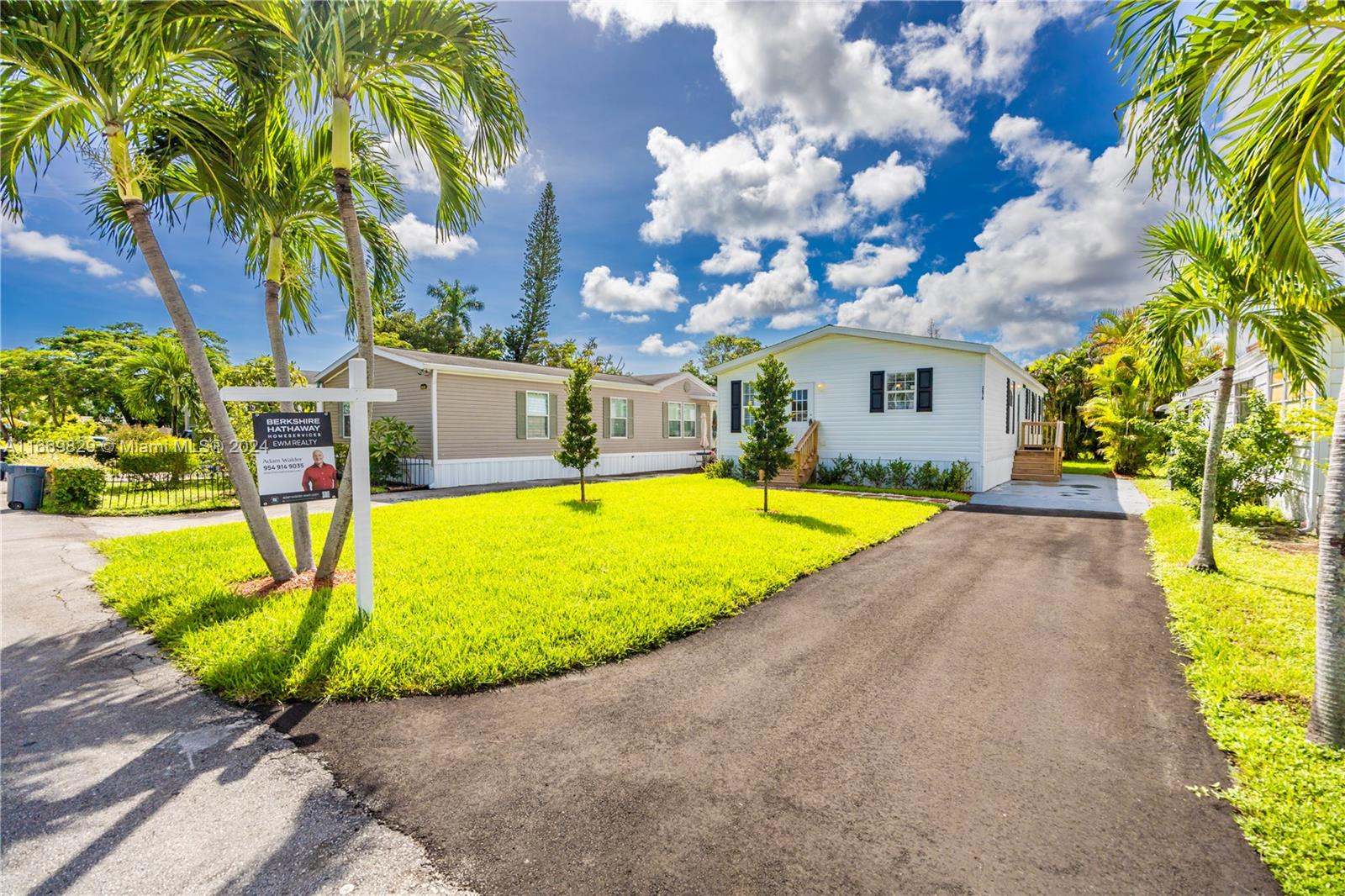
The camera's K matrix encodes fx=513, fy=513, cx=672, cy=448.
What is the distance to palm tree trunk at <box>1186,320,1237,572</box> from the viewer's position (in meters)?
6.06

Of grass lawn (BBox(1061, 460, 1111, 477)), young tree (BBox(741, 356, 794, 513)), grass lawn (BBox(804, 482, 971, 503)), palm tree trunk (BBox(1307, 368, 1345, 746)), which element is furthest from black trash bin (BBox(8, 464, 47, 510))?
grass lawn (BBox(1061, 460, 1111, 477))

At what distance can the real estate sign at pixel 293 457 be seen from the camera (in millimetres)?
4441

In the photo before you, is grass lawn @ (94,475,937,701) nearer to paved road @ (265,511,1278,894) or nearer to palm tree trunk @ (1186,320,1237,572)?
paved road @ (265,511,1278,894)

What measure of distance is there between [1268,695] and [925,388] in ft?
38.0

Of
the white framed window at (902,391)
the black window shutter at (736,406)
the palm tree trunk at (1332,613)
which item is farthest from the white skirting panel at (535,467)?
the palm tree trunk at (1332,613)

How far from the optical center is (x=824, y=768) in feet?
8.96

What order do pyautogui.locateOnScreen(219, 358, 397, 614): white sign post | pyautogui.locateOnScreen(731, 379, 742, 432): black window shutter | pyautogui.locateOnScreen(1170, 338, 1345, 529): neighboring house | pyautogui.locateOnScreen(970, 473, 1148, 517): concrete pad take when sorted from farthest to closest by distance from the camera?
pyautogui.locateOnScreen(731, 379, 742, 432): black window shutter
pyautogui.locateOnScreen(970, 473, 1148, 517): concrete pad
pyautogui.locateOnScreen(1170, 338, 1345, 529): neighboring house
pyautogui.locateOnScreen(219, 358, 397, 614): white sign post

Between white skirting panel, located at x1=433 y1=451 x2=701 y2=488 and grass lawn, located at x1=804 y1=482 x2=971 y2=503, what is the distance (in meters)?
7.65

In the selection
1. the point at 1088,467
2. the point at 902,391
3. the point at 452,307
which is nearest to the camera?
the point at 902,391

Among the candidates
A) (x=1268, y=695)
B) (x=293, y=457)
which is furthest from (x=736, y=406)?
(x=1268, y=695)

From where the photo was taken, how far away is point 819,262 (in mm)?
20562

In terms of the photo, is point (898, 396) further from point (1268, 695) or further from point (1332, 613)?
point (1332, 613)

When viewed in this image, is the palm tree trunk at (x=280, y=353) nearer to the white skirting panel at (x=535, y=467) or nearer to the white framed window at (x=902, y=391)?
the white skirting panel at (x=535, y=467)

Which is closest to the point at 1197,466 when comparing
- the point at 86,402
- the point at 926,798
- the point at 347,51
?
the point at 926,798
